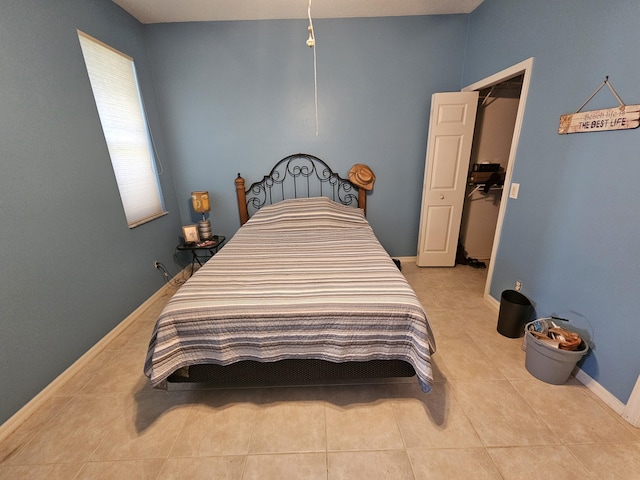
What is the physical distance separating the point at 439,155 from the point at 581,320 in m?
1.99

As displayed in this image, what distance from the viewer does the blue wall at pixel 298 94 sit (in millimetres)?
2787

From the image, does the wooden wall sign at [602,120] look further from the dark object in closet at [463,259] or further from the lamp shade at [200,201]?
the lamp shade at [200,201]

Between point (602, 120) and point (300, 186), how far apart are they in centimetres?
257

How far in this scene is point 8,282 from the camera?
1.48 metres

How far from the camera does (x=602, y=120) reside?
4.82ft

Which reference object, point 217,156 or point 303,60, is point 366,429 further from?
point 303,60

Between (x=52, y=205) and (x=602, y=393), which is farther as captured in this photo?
(x=52, y=205)

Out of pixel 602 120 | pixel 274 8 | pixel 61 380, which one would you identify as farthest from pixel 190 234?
pixel 602 120

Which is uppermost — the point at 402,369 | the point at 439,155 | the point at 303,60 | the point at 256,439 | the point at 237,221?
the point at 303,60

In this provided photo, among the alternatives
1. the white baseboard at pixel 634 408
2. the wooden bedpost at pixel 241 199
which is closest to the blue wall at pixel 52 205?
the wooden bedpost at pixel 241 199

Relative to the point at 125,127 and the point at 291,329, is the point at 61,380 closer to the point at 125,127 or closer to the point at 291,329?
the point at 291,329

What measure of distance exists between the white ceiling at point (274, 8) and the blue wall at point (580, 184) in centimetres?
67

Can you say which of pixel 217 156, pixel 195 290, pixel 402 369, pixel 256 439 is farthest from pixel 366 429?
pixel 217 156

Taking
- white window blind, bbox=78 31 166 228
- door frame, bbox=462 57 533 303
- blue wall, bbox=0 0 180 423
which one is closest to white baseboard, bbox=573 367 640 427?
door frame, bbox=462 57 533 303
